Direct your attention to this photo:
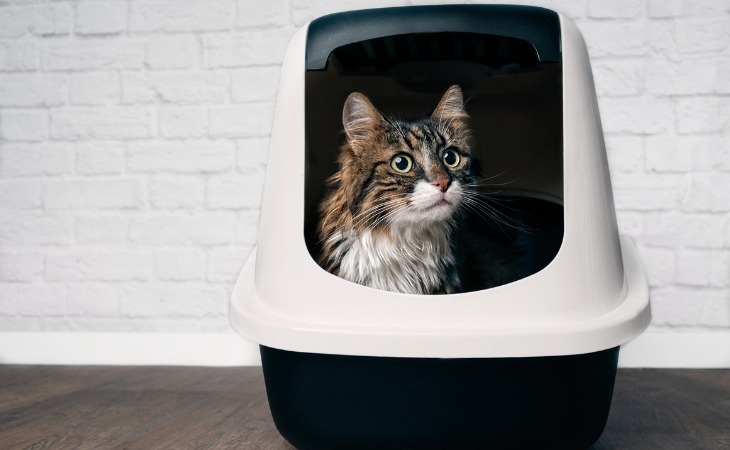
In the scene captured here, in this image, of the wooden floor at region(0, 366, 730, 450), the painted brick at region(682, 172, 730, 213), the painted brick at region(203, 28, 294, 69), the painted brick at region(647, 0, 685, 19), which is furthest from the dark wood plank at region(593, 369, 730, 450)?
the painted brick at region(203, 28, 294, 69)

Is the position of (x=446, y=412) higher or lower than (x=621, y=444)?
higher

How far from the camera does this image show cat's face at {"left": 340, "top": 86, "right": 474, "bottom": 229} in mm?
840

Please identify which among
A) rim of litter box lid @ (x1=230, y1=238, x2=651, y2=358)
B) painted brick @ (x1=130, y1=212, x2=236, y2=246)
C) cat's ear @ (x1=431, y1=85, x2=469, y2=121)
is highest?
cat's ear @ (x1=431, y1=85, x2=469, y2=121)

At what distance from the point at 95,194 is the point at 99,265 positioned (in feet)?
0.57

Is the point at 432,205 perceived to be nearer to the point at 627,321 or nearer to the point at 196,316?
the point at 627,321

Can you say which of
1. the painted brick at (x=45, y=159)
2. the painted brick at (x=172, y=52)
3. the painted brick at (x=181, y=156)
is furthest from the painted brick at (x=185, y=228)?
the painted brick at (x=172, y=52)

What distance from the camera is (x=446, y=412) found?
77 cm

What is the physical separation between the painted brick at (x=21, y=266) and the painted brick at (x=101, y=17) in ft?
1.84

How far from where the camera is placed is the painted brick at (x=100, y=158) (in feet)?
5.25

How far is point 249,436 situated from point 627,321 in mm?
561

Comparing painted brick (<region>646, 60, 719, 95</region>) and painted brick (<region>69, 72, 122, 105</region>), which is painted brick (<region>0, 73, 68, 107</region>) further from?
painted brick (<region>646, 60, 719, 95</region>)

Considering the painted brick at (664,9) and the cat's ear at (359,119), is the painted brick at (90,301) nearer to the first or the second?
the cat's ear at (359,119)

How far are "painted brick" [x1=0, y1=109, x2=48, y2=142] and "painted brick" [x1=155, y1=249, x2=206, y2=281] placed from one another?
0.42 m

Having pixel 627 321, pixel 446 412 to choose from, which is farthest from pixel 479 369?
pixel 627 321
